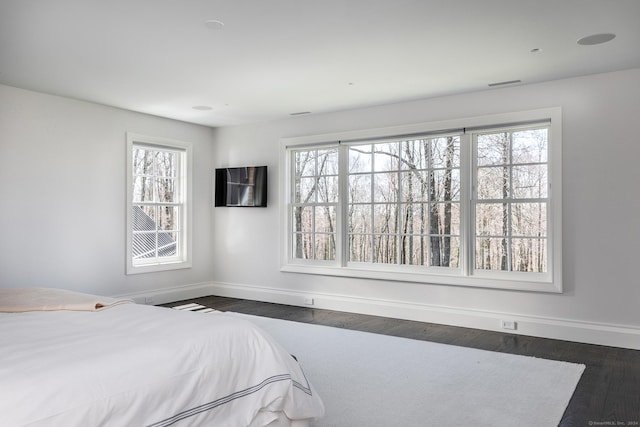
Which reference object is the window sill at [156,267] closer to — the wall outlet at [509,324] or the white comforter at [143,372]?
the white comforter at [143,372]

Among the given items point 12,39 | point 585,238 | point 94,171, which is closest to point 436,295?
point 585,238

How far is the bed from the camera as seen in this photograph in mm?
1596

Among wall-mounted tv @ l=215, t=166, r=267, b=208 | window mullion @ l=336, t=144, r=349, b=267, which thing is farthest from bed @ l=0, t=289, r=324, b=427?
wall-mounted tv @ l=215, t=166, r=267, b=208

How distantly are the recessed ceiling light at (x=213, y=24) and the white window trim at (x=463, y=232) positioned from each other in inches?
107

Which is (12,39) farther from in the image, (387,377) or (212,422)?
(387,377)

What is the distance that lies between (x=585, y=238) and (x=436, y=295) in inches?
62.6

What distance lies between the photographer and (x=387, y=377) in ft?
11.2

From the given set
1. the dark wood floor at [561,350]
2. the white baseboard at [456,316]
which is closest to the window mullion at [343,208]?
the white baseboard at [456,316]

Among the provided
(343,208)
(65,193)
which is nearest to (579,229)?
(343,208)

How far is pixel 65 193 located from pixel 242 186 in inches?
88.5

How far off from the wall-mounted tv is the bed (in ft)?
13.0

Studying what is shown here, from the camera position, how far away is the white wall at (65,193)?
4.84 meters

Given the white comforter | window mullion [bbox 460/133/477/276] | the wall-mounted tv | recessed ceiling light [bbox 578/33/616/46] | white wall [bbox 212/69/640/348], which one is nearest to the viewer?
the white comforter

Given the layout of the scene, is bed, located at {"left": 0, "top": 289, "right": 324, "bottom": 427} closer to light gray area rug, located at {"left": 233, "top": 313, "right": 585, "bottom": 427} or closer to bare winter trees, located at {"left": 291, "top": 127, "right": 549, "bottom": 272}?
light gray area rug, located at {"left": 233, "top": 313, "right": 585, "bottom": 427}
